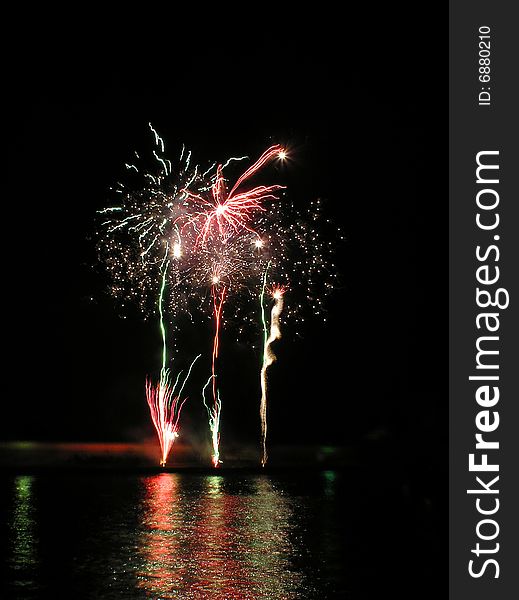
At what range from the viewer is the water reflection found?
8.62 m

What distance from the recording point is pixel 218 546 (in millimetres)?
10820

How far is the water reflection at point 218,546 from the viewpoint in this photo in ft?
28.3

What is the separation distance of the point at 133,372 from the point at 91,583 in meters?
25.3

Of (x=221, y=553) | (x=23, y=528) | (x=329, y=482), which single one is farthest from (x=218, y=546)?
(x=329, y=482)

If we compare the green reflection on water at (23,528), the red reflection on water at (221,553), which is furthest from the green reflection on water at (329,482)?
the green reflection on water at (23,528)

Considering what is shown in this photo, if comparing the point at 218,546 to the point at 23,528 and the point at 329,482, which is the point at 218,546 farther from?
the point at 329,482

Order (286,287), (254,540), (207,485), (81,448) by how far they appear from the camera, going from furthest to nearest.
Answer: (81,448) → (286,287) → (207,485) → (254,540)

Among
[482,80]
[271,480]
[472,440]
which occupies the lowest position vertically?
[271,480]

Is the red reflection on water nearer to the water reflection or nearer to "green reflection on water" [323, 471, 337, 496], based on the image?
the water reflection

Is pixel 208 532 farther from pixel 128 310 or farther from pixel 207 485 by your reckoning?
pixel 128 310

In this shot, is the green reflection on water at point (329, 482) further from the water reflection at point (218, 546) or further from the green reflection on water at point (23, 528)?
the green reflection on water at point (23, 528)

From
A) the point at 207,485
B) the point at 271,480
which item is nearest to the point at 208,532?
the point at 207,485

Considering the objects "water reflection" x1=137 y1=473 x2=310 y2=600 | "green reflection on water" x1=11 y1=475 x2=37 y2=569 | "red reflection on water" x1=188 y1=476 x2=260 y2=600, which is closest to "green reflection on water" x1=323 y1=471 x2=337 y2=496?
"water reflection" x1=137 y1=473 x2=310 y2=600

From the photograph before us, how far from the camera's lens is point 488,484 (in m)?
10.0
